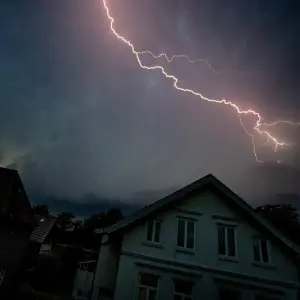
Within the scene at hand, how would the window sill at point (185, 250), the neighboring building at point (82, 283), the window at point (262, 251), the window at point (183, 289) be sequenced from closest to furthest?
the window at point (183, 289), the window sill at point (185, 250), the window at point (262, 251), the neighboring building at point (82, 283)

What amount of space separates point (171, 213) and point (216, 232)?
8.87 ft

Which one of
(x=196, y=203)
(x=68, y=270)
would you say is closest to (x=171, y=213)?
(x=196, y=203)

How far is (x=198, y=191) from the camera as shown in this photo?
17234mm

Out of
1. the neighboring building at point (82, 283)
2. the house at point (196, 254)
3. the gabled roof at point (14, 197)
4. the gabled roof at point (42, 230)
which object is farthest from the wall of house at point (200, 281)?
the gabled roof at point (42, 230)

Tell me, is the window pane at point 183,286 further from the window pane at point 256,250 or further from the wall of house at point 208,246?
the window pane at point 256,250

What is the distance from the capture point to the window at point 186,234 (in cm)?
1592

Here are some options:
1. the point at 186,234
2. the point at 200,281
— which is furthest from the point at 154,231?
the point at 200,281

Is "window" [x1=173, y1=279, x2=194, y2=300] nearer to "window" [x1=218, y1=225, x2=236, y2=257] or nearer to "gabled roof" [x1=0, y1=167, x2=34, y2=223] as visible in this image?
"window" [x1=218, y1=225, x2=236, y2=257]

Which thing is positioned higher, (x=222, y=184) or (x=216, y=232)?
(x=222, y=184)

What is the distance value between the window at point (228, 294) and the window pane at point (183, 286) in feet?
5.20

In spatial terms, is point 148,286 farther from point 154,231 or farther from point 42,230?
point 42,230

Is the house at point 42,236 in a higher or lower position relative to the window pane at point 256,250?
higher

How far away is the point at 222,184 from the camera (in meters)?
17.0

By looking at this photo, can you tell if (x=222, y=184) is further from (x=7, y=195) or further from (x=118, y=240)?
(x=7, y=195)
